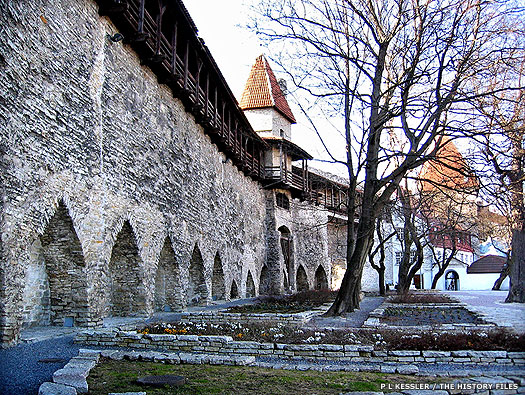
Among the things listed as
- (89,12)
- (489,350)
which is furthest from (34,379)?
(89,12)

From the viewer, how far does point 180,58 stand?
58.8 feet

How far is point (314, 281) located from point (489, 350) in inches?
1113

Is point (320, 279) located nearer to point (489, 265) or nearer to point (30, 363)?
point (489, 265)

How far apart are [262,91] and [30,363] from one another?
89.7 feet

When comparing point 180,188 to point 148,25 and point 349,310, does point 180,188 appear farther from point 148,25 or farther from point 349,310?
point 349,310

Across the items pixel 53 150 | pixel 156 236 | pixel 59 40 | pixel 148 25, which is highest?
pixel 148 25

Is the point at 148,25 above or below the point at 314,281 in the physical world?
above

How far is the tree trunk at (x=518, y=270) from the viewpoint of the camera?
17.7 metres

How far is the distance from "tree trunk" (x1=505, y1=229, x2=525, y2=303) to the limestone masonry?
10239 millimetres

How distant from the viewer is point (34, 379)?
18.2 ft

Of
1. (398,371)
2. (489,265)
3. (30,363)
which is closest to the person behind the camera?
(398,371)

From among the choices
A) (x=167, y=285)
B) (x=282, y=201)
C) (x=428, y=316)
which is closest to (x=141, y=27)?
(x=167, y=285)

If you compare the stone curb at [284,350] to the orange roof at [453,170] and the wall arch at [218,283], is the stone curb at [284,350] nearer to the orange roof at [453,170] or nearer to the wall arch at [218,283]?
the orange roof at [453,170]

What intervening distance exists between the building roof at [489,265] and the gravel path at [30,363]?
43.8m
